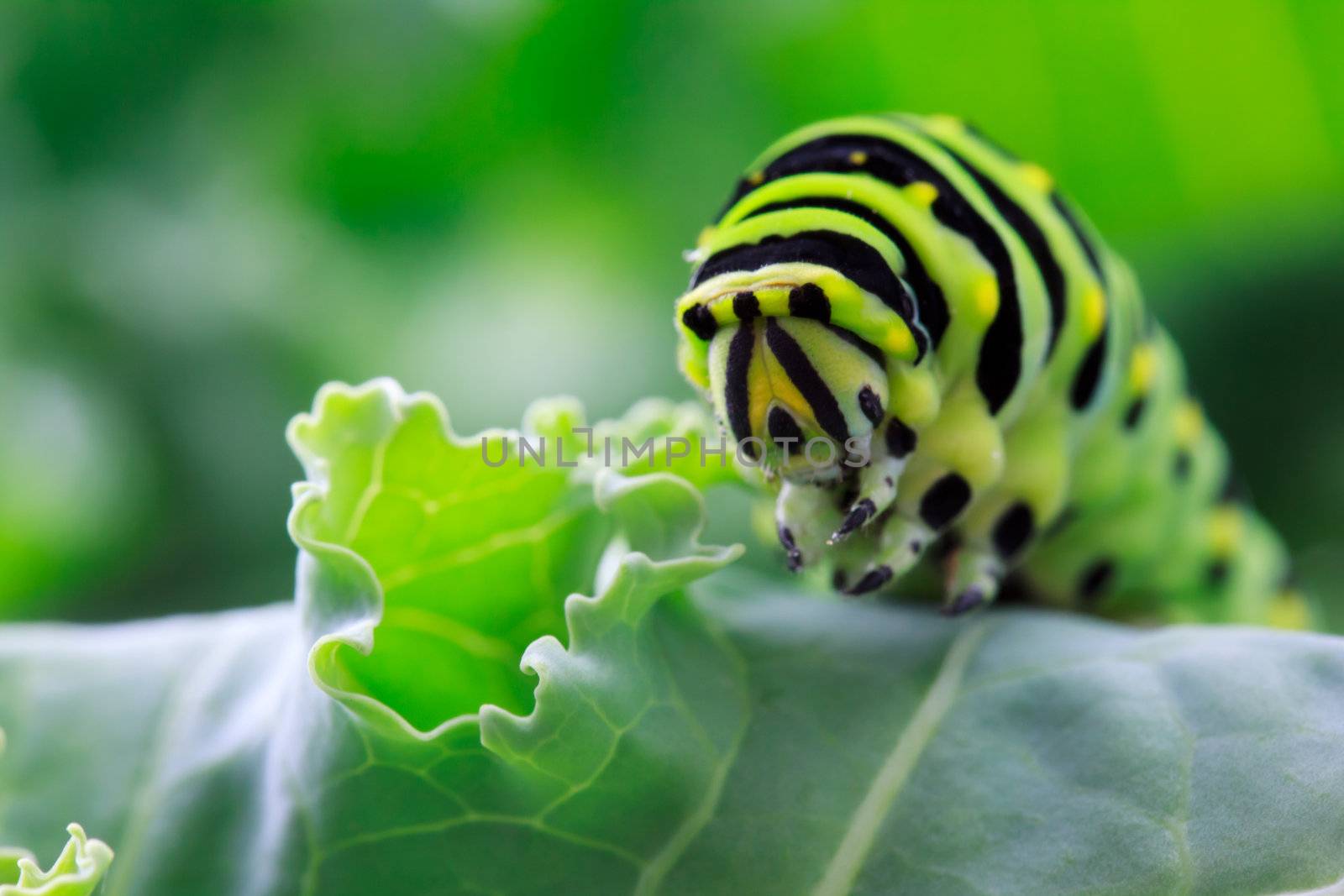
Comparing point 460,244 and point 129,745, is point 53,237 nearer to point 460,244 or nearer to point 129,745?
point 460,244

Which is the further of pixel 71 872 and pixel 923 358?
pixel 923 358

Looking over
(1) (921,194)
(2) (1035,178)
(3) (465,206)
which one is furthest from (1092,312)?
(3) (465,206)

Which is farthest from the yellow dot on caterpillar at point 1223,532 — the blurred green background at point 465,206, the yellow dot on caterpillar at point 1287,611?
the blurred green background at point 465,206

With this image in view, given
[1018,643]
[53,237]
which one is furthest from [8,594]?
[1018,643]

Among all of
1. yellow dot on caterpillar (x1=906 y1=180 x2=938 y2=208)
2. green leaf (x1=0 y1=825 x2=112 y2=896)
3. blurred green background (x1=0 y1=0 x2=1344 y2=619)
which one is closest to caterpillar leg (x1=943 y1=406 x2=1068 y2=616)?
yellow dot on caterpillar (x1=906 y1=180 x2=938 y2=208)

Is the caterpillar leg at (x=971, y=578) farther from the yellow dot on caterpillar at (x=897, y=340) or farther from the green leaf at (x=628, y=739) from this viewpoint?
the yellow dot on caterpillar at (x=897, y=340)

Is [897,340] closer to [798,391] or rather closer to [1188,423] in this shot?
[798,391]

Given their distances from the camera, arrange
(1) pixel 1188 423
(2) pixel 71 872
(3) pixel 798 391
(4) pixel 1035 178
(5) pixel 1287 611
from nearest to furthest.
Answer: (2) pixel 71 872
(3) pixel 798 391
(4) pixel 1035 178
(1) pixel 1188 423
(5) pixel 1287 611
